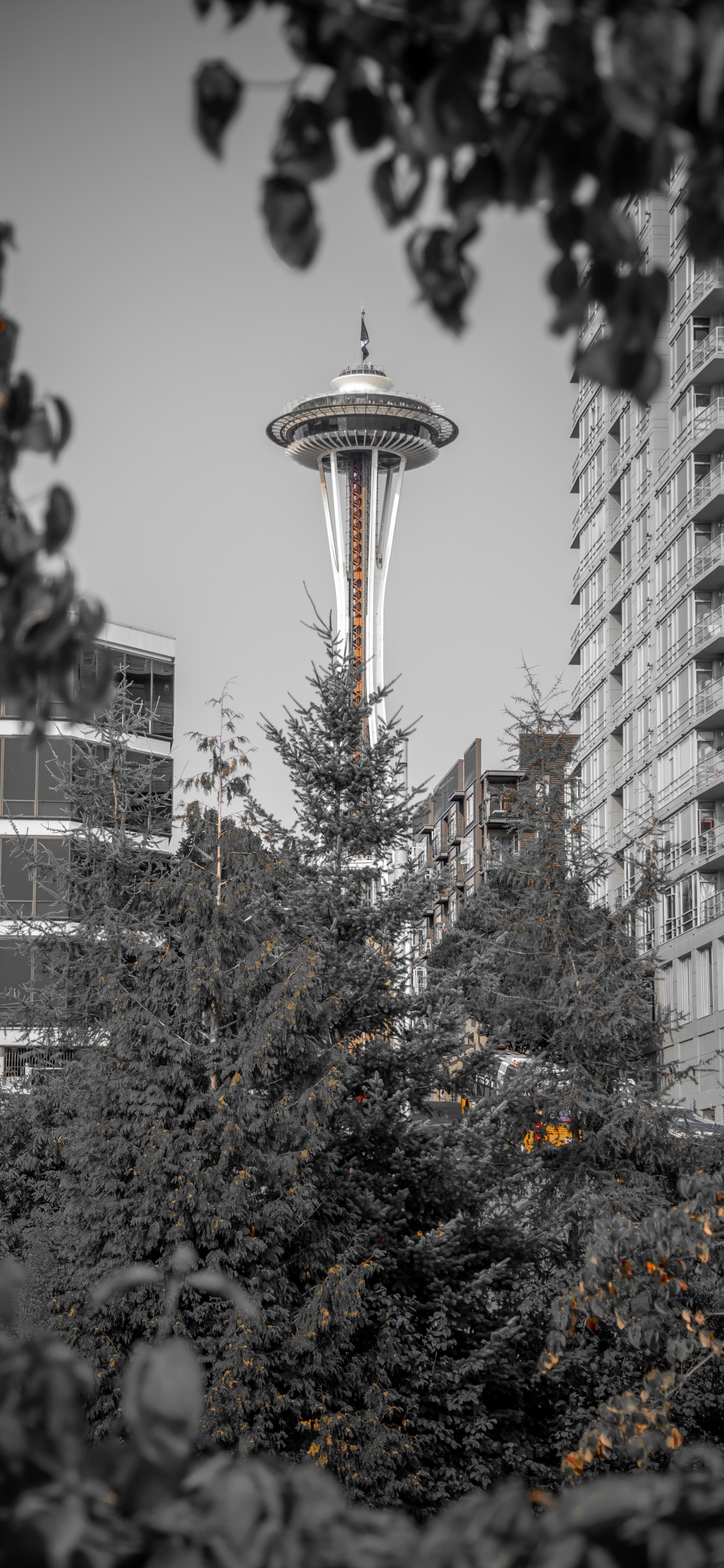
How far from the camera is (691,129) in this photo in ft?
7.51

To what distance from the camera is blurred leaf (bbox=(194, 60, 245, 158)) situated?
2479 mm

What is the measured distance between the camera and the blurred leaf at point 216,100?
248 centimetres

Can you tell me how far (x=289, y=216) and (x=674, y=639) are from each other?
2011 inches

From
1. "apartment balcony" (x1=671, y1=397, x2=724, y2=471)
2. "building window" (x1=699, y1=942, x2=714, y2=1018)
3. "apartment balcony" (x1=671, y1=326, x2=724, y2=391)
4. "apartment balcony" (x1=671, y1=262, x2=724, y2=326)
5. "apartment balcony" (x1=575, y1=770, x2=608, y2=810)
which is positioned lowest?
"building window" (x1=699, y1=942, x2=714, y2=1018)

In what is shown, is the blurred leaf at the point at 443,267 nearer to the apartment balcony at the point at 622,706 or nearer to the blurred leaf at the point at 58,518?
the blurred leaf at the point at 58,518

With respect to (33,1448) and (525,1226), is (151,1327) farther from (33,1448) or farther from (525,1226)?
(33,1448)

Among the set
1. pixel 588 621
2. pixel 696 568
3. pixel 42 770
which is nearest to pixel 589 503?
pixel 588 621

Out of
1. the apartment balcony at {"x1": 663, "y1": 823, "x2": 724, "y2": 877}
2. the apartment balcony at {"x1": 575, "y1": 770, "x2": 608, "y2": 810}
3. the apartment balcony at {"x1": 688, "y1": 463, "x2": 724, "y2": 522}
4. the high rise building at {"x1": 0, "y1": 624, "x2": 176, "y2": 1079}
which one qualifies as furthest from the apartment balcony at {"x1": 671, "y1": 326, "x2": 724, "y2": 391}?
the high rise building at {"x1": 0, "y1": 624, "x2": 176, "y2": 1079}

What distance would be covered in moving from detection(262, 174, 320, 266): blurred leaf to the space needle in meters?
128

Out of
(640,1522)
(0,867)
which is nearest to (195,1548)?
(640,1522)

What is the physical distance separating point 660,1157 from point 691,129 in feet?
87.3

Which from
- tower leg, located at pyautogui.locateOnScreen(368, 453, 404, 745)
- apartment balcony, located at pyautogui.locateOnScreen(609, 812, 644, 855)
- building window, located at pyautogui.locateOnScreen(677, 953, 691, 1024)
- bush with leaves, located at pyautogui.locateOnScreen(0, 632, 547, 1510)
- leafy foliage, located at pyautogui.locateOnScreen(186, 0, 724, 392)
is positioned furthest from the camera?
tower leg, located at pyautogui.locateOnScreen(368, 453, 404, 745)

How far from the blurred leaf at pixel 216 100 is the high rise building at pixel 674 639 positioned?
4111 cm

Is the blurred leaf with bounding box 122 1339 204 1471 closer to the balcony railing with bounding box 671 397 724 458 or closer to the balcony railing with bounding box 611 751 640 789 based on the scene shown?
the balcony railing with bounding box 671 397 724 458
